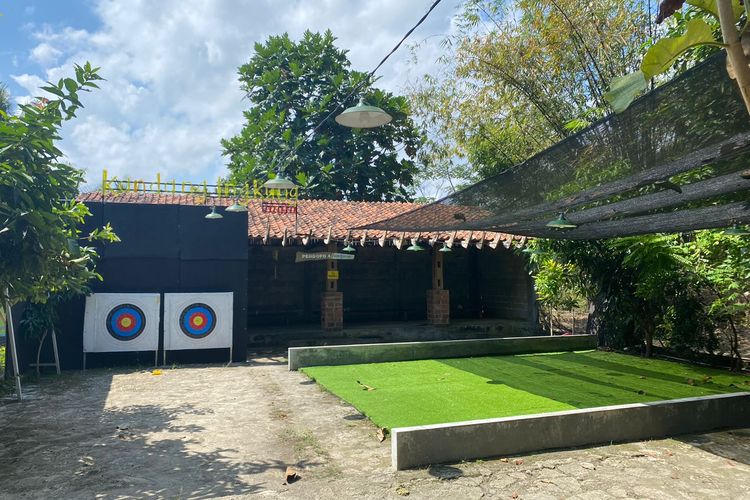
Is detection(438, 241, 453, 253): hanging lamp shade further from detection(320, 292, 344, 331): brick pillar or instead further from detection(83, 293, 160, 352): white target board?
detection(83, 293, 160, 352): white target board

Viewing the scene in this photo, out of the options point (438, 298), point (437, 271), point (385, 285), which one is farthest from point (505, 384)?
point (385, 285)

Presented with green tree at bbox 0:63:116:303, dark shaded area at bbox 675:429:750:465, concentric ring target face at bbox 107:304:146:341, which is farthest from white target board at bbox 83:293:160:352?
dark shaded area at bbox 675:429:750:465

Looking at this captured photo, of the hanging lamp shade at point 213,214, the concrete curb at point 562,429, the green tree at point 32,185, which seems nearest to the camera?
the green tree at point 32,185

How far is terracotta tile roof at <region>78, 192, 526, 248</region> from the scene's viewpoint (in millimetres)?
10266

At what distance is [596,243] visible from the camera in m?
8.59

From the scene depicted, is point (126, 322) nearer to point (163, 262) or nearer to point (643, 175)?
point (163, 262)

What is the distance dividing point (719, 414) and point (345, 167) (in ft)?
49.4

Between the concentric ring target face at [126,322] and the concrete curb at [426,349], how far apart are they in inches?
94.2

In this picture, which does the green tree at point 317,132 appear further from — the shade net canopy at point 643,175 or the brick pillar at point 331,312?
the shade net canopy at point 643,175

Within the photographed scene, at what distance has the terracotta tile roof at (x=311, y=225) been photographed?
33.7ft

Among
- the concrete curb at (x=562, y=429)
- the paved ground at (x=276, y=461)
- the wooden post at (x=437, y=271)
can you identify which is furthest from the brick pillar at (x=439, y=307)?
the concrete curb at (x=562, y=429)

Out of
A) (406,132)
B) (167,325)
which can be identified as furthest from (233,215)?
(406,132)

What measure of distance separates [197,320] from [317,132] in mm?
11695

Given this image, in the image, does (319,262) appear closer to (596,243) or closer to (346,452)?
(596,243)
